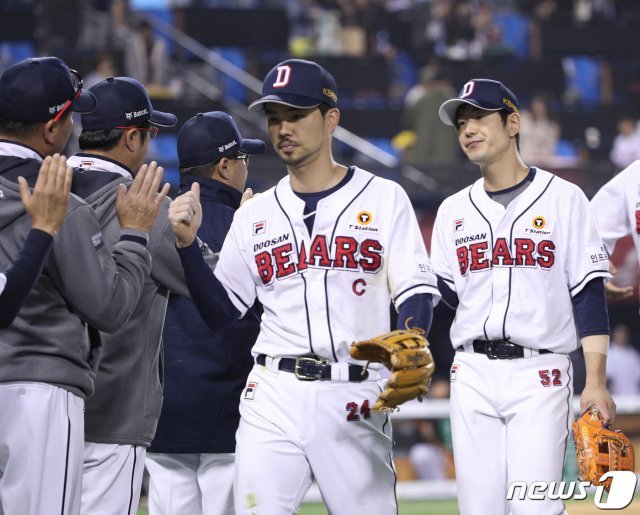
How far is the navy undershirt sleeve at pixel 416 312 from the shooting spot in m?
4.11

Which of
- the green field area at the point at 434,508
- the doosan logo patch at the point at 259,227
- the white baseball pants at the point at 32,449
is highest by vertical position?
the doosan logo patch at the point at 259,227

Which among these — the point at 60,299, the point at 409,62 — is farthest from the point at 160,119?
the point at 409,62

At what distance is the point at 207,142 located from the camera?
5141mm

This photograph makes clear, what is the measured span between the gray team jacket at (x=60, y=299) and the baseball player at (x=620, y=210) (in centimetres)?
255

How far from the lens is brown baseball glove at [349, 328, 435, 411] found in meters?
3.83

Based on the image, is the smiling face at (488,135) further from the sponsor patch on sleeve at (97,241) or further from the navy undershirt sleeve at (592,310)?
the sponsor patch on sleeve at (97,241)

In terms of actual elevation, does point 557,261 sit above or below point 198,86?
below

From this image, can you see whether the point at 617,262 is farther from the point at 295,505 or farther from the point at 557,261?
the point at 295,505

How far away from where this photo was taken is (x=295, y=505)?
13.5 ft

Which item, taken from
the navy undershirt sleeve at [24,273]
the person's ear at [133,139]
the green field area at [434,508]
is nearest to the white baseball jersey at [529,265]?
the person's ear at [133,139]

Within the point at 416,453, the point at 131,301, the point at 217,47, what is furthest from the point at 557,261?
the point at 217,47

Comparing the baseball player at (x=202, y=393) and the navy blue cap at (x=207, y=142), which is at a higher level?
the navy blue cap at (x=207, y=142)

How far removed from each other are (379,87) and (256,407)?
11.2 m

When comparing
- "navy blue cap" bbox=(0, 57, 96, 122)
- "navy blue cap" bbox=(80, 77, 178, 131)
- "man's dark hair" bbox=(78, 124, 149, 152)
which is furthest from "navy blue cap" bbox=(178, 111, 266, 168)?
"navy blue cap" bbox=(0, 57, 96, 122)
